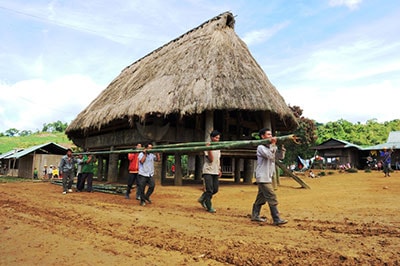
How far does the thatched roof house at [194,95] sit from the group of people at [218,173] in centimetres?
269

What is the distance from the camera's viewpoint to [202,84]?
977 centimetres

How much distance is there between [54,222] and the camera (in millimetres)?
4480

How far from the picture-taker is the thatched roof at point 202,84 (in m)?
9.42

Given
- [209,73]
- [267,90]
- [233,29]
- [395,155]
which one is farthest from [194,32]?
[395,155]

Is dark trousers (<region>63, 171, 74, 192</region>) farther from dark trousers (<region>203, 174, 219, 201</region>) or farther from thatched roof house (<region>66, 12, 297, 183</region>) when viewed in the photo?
dark trousers (<region>203, 174, 219, 201</region>)

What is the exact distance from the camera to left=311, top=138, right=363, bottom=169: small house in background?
27.9 m

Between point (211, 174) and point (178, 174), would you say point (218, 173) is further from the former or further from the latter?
point (178, 174)

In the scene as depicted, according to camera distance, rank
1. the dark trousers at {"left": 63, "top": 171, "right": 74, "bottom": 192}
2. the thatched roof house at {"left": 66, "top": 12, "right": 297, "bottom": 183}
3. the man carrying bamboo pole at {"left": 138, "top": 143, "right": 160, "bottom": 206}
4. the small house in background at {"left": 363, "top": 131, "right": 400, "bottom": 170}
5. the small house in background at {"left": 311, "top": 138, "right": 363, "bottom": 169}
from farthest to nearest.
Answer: the small house in background at {"left": 311, "top": 138, "right": 363, "bottom": 169}, the small house in background at {"left": 363, "top": 131, "right": 400, "bottom": 170}, the thatched roof house at {"left": 66, "top": 12, "right": 297, "bottom": 183}, the dark trousers at {"left": 63, "top": 171, "right": 74, "bottom": 192}, the man carrying bamboo pole at {"left": 138, "top": 143, "right": 160, "bottom": 206}

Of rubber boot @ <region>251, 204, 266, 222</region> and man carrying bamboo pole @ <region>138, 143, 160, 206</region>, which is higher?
man carrying bamboo pole @ <region>138, 143, 160, 206</region>

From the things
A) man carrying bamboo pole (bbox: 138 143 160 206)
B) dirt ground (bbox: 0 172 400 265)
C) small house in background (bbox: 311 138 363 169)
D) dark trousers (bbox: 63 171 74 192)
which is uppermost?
small house in background (bbox: 311 138 363 169)

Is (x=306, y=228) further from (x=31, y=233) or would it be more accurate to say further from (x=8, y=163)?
(x=8, y=163)

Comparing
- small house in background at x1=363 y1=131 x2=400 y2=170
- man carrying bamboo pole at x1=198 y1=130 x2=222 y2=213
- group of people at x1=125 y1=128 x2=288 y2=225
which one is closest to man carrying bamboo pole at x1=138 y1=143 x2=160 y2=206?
group of people at x1=125 y1=128 x2=288 y2=225

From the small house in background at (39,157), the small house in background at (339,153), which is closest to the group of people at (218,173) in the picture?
the small house in background at (39,157)

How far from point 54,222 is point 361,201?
630cm
